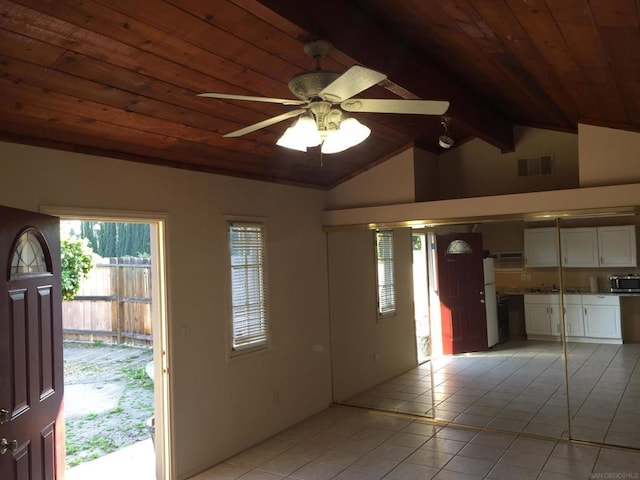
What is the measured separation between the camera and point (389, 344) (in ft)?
19.7

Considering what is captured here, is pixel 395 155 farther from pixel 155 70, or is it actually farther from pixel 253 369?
pixel 155 70

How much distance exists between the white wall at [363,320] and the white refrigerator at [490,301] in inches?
35.0

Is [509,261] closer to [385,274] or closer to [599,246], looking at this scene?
[599,246]

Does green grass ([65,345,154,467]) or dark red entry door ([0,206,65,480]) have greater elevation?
dark red entry door ([0,206,65,480])

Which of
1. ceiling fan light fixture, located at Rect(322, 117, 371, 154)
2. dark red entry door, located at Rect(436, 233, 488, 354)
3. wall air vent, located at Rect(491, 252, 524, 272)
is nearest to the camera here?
ceiling fan light fixture, located at Rect(322, 117, 371, 154)

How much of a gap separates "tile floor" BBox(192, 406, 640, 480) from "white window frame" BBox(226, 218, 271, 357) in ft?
3.09

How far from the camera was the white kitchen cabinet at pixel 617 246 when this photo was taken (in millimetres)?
4336

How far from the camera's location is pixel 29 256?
9.16 feet

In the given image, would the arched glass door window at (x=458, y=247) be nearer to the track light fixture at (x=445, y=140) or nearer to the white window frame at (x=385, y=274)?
the white window frame at (x=385, y=274)

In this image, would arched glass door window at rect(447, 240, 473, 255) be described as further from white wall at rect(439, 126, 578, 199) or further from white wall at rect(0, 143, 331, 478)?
white wall at rect(0, 143, 331, 478)

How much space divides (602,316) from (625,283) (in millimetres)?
349

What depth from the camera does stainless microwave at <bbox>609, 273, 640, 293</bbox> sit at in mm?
4378

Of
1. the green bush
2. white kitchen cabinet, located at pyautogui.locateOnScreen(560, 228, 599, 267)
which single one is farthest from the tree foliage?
white kitchen cabinet, located at pyautogui.locateOnScreen(560, 228, 599, 267)

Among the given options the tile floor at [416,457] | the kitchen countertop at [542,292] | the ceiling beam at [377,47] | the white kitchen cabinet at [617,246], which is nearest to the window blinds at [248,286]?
the tile floor at [416,457]
